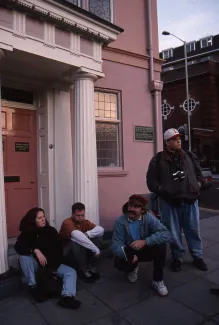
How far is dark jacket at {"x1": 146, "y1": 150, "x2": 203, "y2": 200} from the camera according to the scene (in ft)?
12.7

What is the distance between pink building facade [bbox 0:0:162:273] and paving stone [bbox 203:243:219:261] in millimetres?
1951

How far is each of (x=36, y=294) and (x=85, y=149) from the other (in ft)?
7.39

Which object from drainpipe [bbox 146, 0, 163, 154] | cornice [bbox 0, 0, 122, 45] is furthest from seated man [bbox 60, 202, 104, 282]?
drainpipe [bbox 146, 0, 163, 154]

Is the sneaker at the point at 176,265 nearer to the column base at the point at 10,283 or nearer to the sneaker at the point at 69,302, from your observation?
the sneaker at the point at 69,302

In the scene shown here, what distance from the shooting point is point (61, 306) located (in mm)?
2990

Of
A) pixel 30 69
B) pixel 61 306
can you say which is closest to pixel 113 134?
pixel 30 69

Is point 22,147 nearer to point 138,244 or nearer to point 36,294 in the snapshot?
point 36,294

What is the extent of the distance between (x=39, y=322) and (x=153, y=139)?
468 centimetres

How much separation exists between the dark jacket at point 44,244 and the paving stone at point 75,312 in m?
0.47

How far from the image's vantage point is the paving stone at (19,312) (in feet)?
9.11

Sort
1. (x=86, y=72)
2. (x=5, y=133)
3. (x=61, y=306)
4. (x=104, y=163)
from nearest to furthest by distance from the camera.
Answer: (x=61, y=306)
(x=86, y=72)
(x=5, y=133)
(x=104, y=163)

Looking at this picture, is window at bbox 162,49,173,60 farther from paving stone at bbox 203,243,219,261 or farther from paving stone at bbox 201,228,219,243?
paving stone at bbox 203,243,219,261

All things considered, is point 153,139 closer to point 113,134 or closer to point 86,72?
point 113,134

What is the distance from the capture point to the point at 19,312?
2.94m
